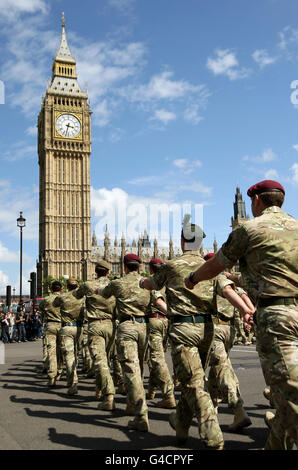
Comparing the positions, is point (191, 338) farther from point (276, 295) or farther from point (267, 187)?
point (267, 187)

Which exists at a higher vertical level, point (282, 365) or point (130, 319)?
point (130, 319)

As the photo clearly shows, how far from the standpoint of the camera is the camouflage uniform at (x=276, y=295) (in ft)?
9.67

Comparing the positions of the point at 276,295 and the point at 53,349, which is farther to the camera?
the point at 53,349

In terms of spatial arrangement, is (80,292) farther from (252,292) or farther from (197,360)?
(252,292)

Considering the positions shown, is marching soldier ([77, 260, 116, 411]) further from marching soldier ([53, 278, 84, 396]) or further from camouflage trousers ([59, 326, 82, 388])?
marching soldier ([53, 278, 84, 396])

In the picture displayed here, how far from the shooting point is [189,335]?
166 inches

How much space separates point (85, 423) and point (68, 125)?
→ 268 ft

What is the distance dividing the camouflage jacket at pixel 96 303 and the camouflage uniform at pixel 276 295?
401cm

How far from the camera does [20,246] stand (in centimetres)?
2925

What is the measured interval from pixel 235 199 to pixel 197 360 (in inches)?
3923

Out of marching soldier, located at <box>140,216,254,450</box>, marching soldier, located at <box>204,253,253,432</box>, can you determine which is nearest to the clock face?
marching soldier, located at <box>204,253,253,432</box>

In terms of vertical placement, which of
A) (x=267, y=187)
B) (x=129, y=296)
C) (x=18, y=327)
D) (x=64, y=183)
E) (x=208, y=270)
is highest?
(x=64, y=183)

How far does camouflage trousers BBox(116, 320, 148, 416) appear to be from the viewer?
519 cm

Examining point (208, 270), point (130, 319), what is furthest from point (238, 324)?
point (208, 270)
